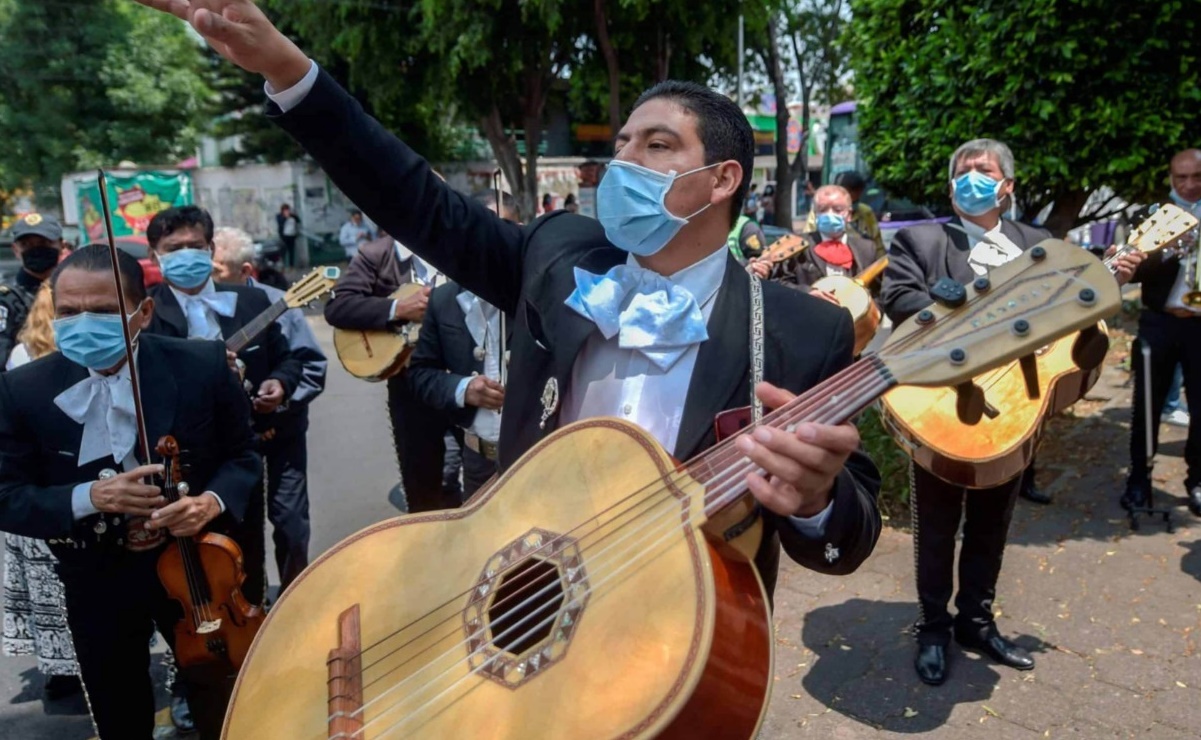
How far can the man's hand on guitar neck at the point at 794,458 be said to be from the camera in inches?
56.4

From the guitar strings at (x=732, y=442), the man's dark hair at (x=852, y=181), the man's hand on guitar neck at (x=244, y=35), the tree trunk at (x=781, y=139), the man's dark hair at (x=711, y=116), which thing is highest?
the man's hand on guitar neck at (x=244, y=35)

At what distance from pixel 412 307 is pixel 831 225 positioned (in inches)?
122

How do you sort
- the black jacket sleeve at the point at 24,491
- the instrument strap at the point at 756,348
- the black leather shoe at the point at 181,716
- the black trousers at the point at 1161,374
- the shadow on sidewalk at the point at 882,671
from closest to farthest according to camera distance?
the instrument strap at the point at 756,348, the black jacket sleeve at the point at 24,491, the shadow on sidewalk at the point at 882,671, the black leather shoe at the point at 181,716, the black trousers at the point at 1161,374

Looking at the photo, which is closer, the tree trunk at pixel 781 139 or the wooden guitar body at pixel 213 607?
the wooden guitar body at pixel 213 607

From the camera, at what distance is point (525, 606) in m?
1.68

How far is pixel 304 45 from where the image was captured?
62.0ft

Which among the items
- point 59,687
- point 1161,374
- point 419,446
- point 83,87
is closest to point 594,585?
point 419,446

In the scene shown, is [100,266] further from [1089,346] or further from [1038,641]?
[1038,641]

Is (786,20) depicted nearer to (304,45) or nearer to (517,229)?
(304,45)

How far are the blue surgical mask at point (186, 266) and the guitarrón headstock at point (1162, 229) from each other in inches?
168

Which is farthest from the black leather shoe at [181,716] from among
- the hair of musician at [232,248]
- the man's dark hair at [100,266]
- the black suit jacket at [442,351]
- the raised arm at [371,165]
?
the raised arm at [371,165]

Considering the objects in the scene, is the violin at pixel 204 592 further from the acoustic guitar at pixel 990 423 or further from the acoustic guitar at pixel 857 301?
the acoustic guitar at pixel 857 301

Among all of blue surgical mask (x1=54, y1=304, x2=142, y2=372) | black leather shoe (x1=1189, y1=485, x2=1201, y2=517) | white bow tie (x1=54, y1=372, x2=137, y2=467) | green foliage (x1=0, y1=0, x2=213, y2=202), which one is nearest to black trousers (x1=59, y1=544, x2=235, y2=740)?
white bow tie (x1=54, y1=372, x2=137, y2=467)

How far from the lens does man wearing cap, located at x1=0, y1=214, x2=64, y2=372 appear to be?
5.12m
